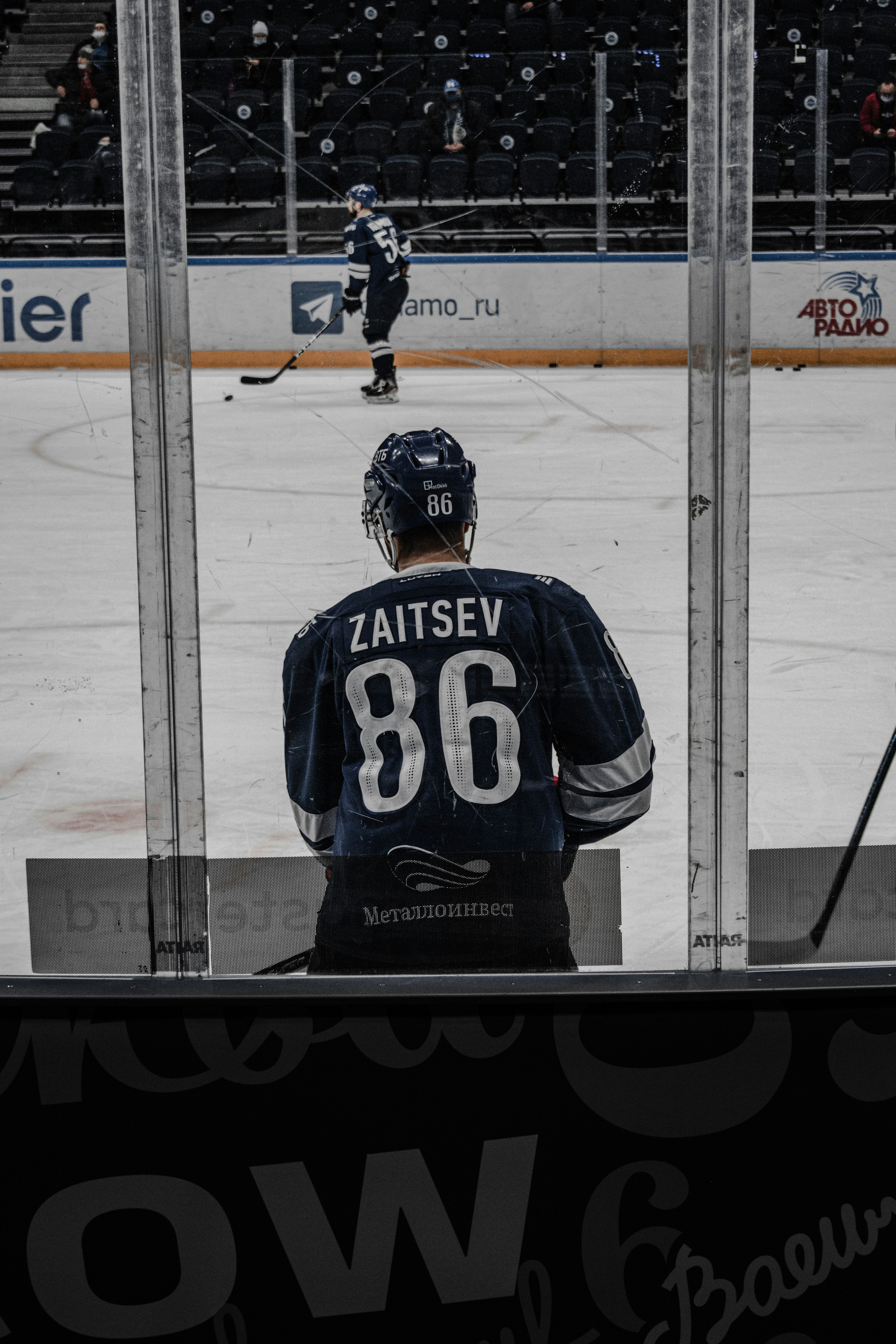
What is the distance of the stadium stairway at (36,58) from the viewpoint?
1.16 metres

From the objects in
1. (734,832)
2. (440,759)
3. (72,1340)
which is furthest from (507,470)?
(72,1340)

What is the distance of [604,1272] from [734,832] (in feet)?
1.21

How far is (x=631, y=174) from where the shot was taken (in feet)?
4.04

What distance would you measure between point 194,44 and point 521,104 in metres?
0.25

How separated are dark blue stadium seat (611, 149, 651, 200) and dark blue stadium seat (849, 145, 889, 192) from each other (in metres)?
0.15

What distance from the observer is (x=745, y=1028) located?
1273mm

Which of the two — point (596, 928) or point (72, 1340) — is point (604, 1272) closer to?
point (596, 928)

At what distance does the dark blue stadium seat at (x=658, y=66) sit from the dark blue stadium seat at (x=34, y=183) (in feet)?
1.44

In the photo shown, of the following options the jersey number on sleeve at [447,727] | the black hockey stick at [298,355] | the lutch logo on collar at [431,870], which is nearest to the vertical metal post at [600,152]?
the black hockey stick at [298,355]

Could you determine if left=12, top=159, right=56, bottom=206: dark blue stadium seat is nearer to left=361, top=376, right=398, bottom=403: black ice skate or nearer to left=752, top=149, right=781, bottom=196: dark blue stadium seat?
left=361, top=376, right=398, bottom=403: black ice skate

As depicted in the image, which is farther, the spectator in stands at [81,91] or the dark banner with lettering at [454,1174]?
the dark banner with lettering at [454,1174]

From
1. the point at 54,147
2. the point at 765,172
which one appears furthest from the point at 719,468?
the point at 54,147

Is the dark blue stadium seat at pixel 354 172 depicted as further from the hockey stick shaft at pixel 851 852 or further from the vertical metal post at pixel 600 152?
the hockey stick shaft at pixel 851 852

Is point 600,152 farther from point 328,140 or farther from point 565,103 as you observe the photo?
point 328,140
